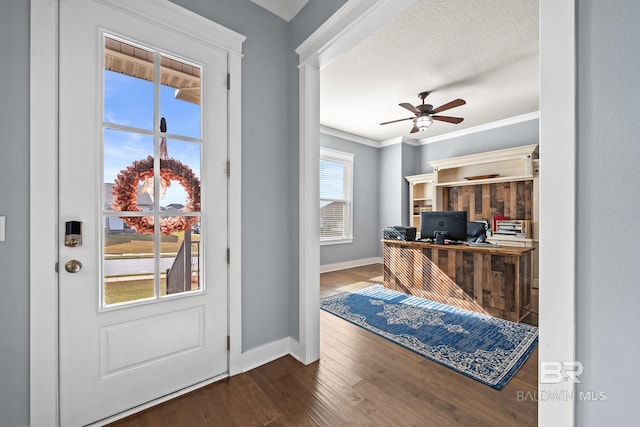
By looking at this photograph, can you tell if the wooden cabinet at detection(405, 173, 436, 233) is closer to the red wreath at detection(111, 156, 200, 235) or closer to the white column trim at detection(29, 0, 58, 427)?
the red wreath at detection(111, 156, 200, 235)

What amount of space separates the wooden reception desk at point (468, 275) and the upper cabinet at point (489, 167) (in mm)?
2126

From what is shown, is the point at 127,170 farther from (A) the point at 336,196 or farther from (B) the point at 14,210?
(A) the point at 336,196

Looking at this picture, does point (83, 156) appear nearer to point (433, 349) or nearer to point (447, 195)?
point (433, 349)

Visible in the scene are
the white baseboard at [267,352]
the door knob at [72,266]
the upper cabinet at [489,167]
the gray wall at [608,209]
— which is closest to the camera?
the gray wall at [608,209]

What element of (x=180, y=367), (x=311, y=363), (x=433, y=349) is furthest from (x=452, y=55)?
(x=180, y=367)

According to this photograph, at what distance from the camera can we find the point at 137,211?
5.15ft

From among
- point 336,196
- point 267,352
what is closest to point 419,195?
point 336,196

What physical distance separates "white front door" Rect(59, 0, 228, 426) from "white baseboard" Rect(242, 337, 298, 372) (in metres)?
0.20

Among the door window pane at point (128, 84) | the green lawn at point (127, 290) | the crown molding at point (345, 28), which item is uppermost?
the crown molding at point (345, 28)

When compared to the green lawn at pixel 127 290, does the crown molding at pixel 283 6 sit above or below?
above

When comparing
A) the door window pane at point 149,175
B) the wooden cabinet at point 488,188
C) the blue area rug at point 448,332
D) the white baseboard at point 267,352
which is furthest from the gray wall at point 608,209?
the wooden cabinet at point 488,188

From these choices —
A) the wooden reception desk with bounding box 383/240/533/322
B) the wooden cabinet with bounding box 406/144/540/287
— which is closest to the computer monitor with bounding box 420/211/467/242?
the wooden reception desk with bounding box 383/240/533/322

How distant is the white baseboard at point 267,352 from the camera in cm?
195

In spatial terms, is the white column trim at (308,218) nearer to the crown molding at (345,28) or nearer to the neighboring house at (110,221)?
the crown molding at (345,28)
